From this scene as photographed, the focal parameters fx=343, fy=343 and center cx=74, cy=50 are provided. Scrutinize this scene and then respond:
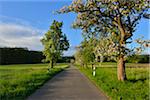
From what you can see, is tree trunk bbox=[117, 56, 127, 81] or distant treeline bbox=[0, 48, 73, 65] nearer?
tree trunk bbox=[117, 56, 127, 81]

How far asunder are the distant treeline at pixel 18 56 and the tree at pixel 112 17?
49471mm

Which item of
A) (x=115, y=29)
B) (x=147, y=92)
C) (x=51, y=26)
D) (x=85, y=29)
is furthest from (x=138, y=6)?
(x=51, y=26)

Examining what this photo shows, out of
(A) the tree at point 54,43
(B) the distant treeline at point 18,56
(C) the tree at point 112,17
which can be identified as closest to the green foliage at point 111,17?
(C) the tree at point 112,17

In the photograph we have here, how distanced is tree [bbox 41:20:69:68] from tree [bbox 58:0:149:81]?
1220 inches

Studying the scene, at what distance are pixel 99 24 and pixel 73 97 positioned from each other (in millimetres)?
Result: 11714

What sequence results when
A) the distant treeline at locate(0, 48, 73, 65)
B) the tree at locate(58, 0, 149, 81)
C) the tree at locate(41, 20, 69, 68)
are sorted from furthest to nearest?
the distant treeline at locate(0, 48, 73, 65) → the tree at locate(41, 20, 69, 68) → the tree at locate(58, 0, 149, 81)

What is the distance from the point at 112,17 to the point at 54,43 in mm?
34109

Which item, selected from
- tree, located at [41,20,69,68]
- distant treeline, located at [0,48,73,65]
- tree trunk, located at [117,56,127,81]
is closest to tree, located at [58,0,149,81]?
tree trunk, located at [117,56,127,81]

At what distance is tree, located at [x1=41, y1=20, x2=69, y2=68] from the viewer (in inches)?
2290

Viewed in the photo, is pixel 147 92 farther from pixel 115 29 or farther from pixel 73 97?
pixel 115 29

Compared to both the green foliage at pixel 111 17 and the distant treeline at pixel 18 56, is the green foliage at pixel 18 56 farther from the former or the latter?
the green foliage at pixel 111 17

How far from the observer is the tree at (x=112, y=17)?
2298 centimetres

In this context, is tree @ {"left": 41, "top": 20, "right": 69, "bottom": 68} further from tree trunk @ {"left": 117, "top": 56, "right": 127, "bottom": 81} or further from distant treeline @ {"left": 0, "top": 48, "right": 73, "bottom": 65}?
tree trunk @ {"left": 117, "top": 56, "right": 127, "bottom": 81}

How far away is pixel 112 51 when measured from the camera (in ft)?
80.0
